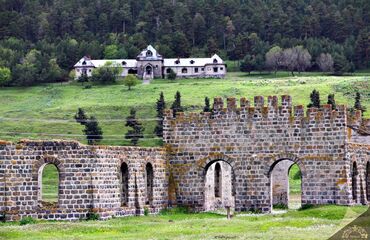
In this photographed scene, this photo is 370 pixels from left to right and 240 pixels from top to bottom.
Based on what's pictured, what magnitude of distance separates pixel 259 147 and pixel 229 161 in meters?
1.66

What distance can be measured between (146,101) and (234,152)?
9230cm

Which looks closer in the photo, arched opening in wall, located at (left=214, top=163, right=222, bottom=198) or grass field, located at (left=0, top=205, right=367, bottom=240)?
grass field, located at (left=0, top=205, right=367, bottom=240)

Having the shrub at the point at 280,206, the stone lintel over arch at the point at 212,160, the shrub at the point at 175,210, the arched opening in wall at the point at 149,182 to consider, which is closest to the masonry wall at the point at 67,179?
the arched opening in wall at the point at 149,182

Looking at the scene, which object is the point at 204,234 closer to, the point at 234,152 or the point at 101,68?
the point at 234,152

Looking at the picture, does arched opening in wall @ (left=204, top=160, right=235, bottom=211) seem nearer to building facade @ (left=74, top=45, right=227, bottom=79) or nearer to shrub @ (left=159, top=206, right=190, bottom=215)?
shrub @ (left=159, top=206, right=190, bottom=215)

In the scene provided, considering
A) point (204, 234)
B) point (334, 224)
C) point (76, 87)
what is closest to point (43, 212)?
point (204, 234)

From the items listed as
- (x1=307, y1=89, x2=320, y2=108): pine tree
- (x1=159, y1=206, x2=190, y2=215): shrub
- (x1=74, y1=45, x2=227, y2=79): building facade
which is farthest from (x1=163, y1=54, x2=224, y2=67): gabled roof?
(x1=159, y1=206, x2=190, y2=215): shrub

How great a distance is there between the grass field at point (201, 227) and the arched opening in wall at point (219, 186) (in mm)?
7383

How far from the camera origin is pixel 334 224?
35.8m

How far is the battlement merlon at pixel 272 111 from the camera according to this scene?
44.8 metres

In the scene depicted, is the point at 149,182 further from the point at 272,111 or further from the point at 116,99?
the point at 116,99

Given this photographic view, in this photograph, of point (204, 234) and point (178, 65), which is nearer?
point (204, 234)

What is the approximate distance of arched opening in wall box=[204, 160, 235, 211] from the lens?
161 feet

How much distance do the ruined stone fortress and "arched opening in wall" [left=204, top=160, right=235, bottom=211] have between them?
14cm
